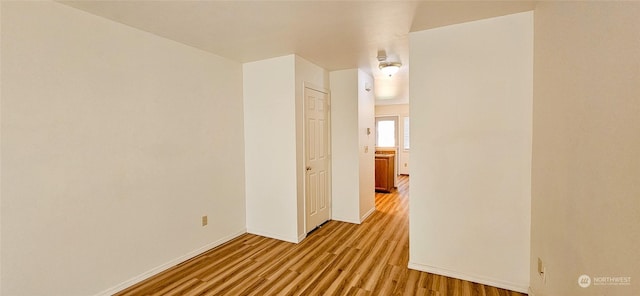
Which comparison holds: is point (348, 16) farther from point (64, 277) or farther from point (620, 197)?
point (64, 277)

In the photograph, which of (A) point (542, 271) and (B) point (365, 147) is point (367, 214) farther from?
(A) point (542, 271)

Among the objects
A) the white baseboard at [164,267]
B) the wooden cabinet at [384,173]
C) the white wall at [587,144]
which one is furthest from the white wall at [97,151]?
the wooden cabinet at [384,173]

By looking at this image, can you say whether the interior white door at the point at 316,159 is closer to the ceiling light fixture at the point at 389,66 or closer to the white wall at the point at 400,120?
the ceiling light fixture at the point at 389,66

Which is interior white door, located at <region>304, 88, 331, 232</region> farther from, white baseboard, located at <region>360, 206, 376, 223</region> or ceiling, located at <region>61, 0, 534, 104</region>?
ceiling, located at <region>61, 0, 534, 104</region>

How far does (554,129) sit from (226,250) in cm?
319

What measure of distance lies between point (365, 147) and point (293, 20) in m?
2.37

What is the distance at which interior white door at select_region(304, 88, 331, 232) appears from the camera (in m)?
3.52

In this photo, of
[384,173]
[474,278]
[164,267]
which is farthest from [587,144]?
[384,173]

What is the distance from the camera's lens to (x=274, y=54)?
317 cm

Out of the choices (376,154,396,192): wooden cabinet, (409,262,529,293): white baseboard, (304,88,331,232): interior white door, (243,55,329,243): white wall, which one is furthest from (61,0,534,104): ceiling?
(376,154,396,192): wooden cabinet

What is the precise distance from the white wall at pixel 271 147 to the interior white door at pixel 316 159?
0.90ft

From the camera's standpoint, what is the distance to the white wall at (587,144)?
40.8 inches

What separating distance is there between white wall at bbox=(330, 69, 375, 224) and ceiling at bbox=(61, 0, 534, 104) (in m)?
0.90

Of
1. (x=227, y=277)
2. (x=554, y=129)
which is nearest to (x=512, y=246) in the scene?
(x=554, y=129)
